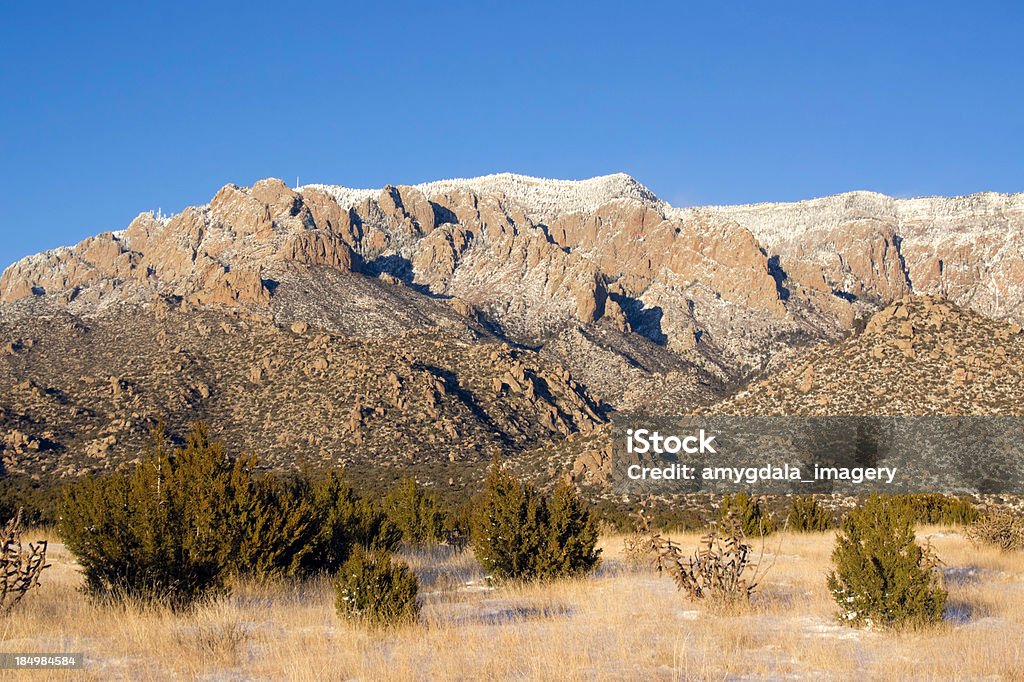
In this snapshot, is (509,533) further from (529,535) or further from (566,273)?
(566,273)

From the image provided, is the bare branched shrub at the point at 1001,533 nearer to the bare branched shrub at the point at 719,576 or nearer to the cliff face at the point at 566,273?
the bare branched shrub at the point at 719,576

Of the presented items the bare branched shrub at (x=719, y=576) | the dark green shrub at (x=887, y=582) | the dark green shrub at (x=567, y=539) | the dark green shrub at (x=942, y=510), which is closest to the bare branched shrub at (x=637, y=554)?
the dark green shrub at (x=567, y=539)

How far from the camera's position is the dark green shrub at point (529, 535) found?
1435cm

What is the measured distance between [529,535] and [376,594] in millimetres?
4828

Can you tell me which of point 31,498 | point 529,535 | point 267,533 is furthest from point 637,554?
point 31,498

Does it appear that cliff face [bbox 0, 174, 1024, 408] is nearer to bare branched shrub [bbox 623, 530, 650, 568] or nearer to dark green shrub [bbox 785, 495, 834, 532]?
dark green shrub [bbox 785, 495, 834, 532]

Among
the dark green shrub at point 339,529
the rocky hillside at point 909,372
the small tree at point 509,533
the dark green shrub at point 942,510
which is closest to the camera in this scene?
the small tree at point 509,533

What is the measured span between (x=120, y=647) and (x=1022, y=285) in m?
168

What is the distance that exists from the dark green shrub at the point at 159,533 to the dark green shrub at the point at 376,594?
2.59 m

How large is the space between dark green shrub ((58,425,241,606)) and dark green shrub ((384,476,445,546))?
9666 mm

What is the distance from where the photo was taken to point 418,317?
101562mm

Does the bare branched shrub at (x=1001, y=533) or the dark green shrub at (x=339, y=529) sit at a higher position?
the dark green shrub at (x=339, y=529)

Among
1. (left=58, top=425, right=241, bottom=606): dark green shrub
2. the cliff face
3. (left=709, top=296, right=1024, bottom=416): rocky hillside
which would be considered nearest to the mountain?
the cliff face

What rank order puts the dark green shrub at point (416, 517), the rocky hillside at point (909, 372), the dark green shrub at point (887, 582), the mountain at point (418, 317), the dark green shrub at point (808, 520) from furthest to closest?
1. the mountain at point (418, 317)
2. the rocky hillside at point (909, 372)
3. the dark green shrub at point (808, 520)
4. the dark green shrub at point (416, 517)
5. the dark green shrub at point (887, 582)
